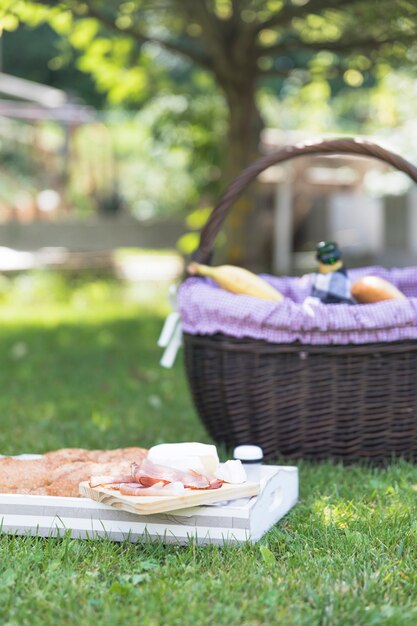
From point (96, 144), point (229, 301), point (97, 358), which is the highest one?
point (96, 144)

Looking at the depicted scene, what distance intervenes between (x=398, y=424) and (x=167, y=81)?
18.9 ft

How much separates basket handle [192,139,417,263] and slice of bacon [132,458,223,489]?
113cm

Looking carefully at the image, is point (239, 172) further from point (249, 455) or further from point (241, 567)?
point (241, 567)

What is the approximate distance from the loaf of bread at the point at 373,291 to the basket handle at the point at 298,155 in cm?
36

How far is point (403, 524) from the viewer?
2375 millimetres

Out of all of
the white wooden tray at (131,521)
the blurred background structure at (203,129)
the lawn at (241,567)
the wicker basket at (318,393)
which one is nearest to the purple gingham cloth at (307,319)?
the wicker basket at (318,393)

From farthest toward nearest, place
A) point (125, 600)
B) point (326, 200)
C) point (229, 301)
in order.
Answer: point (326, 200) < point (229, 301) < point (125, 600)

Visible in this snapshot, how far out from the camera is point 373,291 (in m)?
3.05

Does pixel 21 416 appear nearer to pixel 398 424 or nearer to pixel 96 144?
pixel 398 424

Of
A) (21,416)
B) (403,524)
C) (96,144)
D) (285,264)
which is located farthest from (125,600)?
(96,144)

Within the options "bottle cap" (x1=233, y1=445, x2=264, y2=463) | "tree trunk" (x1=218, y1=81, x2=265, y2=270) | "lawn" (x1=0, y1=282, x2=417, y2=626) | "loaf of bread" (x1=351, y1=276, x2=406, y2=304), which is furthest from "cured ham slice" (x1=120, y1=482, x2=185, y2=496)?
"tree trunk" (x1=218, y1=81, x2=265, y2=270)

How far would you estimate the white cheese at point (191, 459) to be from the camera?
2248 millimetres

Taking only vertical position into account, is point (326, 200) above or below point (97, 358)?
above

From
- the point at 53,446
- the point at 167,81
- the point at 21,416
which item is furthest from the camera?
the point at 167,81
